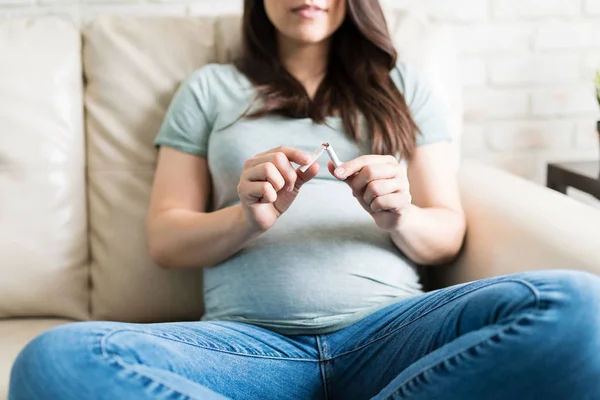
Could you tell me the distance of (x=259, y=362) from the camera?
847 mm

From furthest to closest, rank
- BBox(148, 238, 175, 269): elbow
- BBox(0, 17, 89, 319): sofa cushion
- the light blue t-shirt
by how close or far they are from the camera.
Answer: BBox(0, 17, 89, 319): sofa cushion → BBox(148, 238, 175, 269): elbow → the light blue t-shirt

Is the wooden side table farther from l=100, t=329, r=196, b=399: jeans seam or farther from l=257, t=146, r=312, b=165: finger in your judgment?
l=100, t=329, r=196, b=399: jeans seam

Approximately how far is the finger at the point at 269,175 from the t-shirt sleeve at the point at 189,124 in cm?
29

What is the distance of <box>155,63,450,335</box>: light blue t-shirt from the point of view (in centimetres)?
93

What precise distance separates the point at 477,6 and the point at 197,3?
1.95ft

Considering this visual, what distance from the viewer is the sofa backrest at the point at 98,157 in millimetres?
1146

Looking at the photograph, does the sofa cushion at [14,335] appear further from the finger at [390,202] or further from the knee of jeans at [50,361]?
the finger at [390,202]

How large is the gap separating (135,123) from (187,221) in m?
0.27

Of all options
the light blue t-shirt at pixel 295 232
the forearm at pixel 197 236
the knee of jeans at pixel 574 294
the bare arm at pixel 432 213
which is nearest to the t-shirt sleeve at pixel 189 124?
the light blue t-shirt at pixel 295 232

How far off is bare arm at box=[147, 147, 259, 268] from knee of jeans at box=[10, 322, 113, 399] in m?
0.30

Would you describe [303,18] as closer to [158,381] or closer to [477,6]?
[477,6]

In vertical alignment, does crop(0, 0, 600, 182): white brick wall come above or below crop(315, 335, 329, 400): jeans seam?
above

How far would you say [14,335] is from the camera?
1097 mm

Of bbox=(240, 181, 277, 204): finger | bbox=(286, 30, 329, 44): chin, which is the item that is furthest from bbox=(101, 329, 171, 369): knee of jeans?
bbox=(286, 30, 329, 44): chin
